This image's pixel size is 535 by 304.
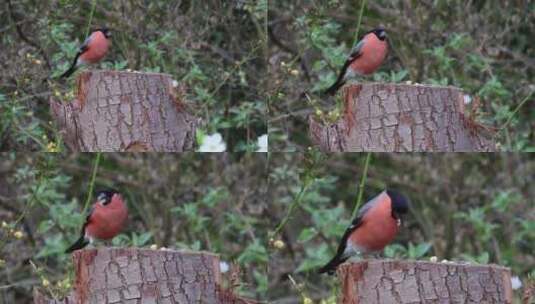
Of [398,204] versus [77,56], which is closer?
[398,204]

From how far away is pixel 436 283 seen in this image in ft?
8.39

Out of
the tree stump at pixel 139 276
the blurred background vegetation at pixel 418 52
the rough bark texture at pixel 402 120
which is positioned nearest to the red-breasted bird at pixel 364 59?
the blurred background vegetation at pixel 418 52

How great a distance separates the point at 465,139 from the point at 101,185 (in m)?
1.81

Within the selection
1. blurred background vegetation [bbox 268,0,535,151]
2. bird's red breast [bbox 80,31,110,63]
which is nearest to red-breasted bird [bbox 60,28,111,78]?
bird's red breast [bbox 80,31,110,63]

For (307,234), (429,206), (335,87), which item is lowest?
(307,234)

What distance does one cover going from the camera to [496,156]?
16.0 feet

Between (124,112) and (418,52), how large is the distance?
1.73 meters

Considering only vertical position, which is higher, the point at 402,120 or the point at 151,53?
the point at 151,53

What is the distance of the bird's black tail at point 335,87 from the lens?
391 cm

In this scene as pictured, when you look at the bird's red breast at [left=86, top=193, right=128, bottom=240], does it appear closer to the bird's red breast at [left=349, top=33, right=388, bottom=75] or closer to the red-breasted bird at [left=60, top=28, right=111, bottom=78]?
the red-breasted bird at [left=60, top=28, right=111, bottom=78]

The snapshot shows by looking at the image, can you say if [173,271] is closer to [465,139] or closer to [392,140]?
[392,140]

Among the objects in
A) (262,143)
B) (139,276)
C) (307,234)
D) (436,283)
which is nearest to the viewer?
(436,283)

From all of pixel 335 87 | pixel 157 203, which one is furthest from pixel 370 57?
pixel 157 203

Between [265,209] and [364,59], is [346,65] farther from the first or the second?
[265,209]
